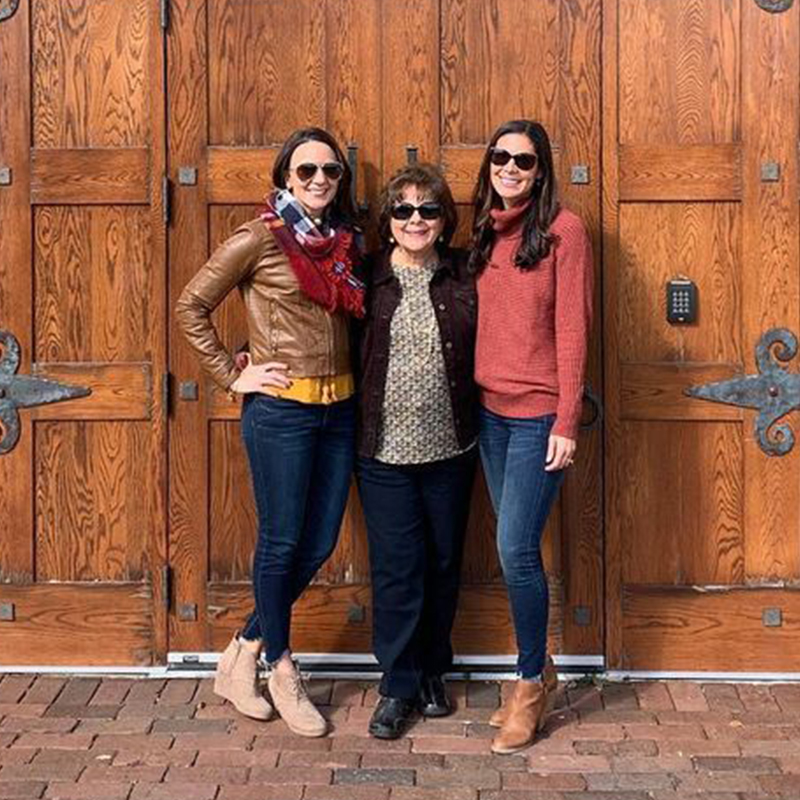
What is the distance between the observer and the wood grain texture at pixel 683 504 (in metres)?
4.85

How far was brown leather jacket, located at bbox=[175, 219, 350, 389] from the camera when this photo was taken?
4.32 meters

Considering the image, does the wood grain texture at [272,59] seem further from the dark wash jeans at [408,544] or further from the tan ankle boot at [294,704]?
the tan ankle boot at [294,704]

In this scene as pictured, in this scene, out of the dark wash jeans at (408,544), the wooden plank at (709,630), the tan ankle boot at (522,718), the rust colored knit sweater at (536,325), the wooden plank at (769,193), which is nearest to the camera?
the rust colored knit sweater at (536,325)

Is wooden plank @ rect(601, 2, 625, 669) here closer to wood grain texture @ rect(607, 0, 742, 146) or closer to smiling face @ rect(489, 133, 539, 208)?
wood grain texture @ rect(607, 0, 742, 146)

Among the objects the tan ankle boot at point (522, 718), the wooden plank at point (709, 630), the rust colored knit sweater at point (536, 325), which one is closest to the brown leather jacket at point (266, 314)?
the rust colored knit sweater at point (536, 325)

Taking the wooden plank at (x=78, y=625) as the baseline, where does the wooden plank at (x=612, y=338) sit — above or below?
above

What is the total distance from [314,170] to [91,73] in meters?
1.05

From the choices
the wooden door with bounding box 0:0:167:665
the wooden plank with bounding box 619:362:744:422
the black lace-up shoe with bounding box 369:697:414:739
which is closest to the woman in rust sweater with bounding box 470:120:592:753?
the black lace-up shoe with bounding box 369:697:414:739

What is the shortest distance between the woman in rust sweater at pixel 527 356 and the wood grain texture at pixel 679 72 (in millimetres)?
604

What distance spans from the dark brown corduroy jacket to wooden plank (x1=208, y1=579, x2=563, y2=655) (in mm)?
735

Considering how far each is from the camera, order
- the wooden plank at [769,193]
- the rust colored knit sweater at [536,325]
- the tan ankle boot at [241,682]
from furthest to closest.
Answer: the wooden plank at [769,193]
the tan ankle boot at [241,682]
the rust colored knit sweater at [536,325]

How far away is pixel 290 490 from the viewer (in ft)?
14.3

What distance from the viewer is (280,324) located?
14.3 feet

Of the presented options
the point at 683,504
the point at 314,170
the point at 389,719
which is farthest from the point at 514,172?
the point at 389,719
